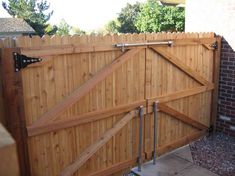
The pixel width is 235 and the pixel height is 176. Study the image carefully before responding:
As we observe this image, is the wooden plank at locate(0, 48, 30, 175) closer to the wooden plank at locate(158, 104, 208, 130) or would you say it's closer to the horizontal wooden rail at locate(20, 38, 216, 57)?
the horizontal wooden rail at locate(20, 38, 216, 57)

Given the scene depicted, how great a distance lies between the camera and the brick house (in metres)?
5.20

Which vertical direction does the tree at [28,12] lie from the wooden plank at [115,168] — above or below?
above

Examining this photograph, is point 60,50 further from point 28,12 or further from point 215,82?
point 28,12

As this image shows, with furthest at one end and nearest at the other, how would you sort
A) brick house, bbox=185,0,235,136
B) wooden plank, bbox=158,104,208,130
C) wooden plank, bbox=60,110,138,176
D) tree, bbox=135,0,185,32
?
tree, bbox=135,0,185,32 → brick house, bbox=185,0,235,136 → wooden plank, bbox=158,104,208,130 → wooden plank, bbox=60,110,138,176

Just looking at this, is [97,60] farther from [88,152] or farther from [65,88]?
[88,152]

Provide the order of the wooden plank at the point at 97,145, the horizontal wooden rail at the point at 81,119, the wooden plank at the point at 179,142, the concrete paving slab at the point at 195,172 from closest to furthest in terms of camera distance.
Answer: the horizontal wooden rail at the point at 81,119, the wooden plank at the point at 97,145, the concrete paving slab at the point at 195,172, the wooden plank at the point at 179,142

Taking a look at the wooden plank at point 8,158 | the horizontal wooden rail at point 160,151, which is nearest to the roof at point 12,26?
the horizontal wooden rail at point 160,151

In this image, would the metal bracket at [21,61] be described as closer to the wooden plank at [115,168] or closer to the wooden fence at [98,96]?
the wooden fence at [98,96]

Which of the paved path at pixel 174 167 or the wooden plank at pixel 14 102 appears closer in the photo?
the wooden plank at pixel 14 102

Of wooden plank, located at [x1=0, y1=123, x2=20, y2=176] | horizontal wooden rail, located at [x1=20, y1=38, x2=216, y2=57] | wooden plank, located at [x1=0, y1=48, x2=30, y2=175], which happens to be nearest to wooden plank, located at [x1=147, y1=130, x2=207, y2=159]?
horizontal wooden rail, located at [x1=20, y1=38, x2=216, y2=57]

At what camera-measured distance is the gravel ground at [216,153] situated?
4.41 meters

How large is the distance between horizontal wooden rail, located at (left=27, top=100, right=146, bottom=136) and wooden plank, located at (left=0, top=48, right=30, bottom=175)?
0.13m

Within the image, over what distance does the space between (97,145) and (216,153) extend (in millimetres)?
2307

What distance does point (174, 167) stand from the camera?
4438 millimetres
